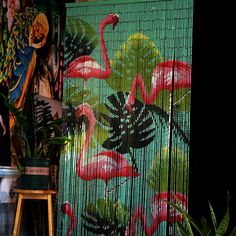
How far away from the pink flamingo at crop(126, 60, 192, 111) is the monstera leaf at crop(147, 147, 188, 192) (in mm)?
624

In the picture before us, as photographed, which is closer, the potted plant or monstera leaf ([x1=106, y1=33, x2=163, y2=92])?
the potted plant

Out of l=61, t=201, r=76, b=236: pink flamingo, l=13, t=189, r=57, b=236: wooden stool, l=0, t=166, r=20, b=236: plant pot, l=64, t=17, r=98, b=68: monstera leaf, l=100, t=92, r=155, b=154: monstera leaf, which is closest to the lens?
l=13, t=189, r=57, b=236: wooden stool

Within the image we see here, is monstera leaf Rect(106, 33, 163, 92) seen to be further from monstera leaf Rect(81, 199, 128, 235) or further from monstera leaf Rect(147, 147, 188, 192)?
monstera leaf Rect(81, 199, 128, 235)

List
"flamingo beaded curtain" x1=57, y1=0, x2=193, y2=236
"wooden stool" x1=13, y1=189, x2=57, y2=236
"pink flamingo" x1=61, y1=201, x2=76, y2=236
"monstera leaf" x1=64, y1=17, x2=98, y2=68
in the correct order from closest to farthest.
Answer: "wooden stool" x1=13, y1=189, x2=57, y2=236
"flamingo beaded curtain" x1=57, y1=0, x2=193, y2=236
"pink flamingo" x1=61, y1=201, x2=76, y2=236
"monstera leaf" x1=64, y1=17, x2=98, y2=68

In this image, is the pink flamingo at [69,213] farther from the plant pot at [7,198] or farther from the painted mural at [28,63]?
the plant pot at [7,198]

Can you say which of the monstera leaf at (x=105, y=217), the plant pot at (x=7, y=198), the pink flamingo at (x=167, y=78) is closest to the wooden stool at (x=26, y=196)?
the plant pot at (x=7, y=198)

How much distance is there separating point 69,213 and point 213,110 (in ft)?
6.48

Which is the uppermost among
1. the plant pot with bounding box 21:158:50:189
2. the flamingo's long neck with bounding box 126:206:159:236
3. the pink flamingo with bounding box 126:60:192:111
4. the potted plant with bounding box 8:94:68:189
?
the pink flamingo with bounding box 126:60:192:111

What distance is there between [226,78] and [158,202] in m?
1.52

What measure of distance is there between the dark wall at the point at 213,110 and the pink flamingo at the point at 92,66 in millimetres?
957

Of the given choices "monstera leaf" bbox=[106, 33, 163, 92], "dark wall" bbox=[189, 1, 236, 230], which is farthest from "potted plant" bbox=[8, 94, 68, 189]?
"dark wall" bbox=[189, 1, 236, 230]

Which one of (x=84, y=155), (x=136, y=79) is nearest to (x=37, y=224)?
(x=84, y=155)

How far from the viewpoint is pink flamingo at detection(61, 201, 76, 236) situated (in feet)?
18.6

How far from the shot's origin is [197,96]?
218 inches
